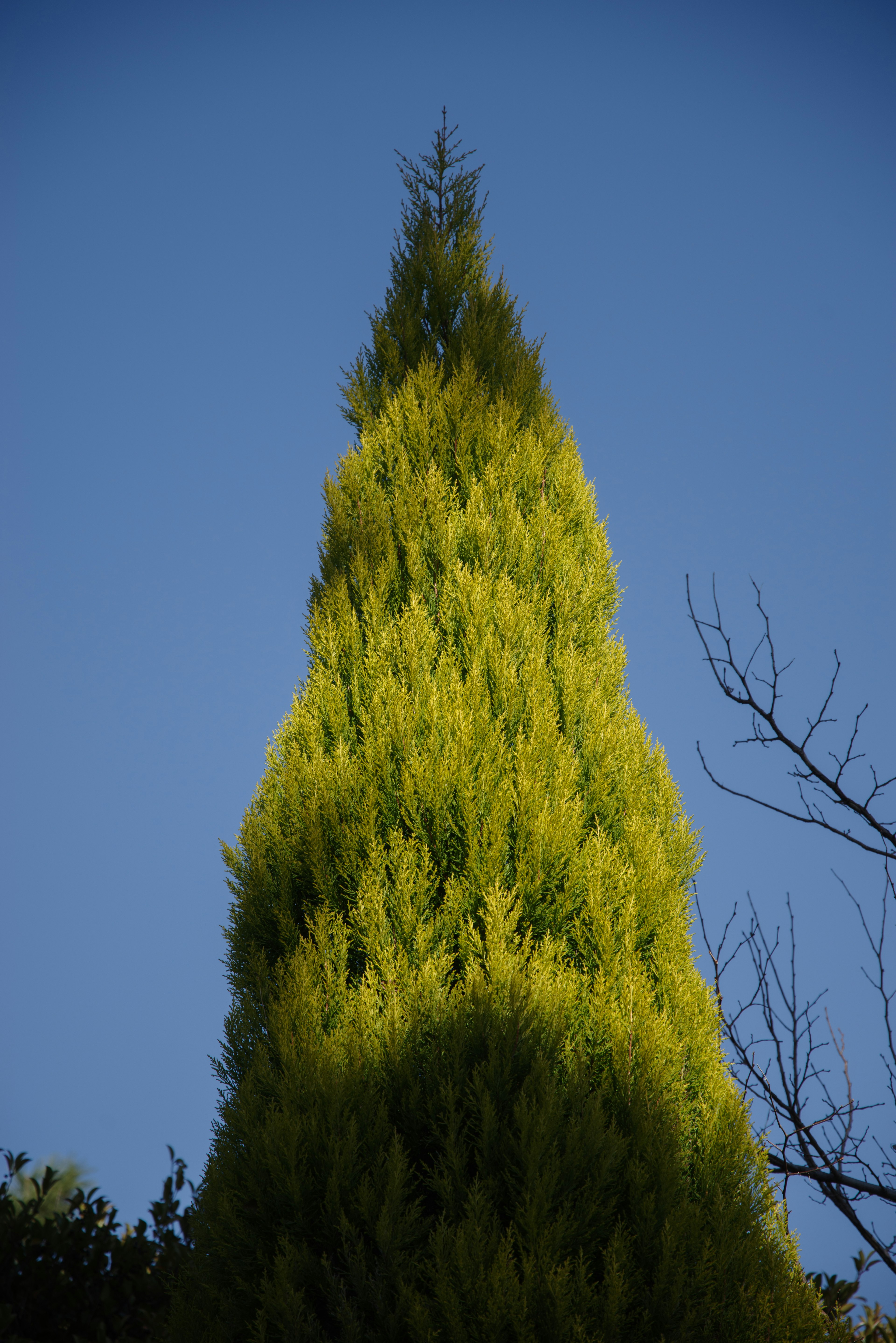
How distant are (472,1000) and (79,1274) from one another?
292 centimetres

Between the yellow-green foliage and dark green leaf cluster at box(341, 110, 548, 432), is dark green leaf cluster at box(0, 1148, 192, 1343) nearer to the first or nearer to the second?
the yellow-green foliage

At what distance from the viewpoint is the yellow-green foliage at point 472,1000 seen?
9.16 feet

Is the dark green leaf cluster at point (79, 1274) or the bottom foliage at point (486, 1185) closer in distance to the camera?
the bottom foliage at point (486, 1185)

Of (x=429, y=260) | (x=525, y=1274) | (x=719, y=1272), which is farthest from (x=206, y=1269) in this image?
(x=429, y=260)

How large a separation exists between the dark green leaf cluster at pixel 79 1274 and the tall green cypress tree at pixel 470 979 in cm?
151

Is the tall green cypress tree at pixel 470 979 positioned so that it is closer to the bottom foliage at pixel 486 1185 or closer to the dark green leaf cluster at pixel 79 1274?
the bottom foliage at pixel 486 1185

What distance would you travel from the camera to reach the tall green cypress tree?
2801 millimetres

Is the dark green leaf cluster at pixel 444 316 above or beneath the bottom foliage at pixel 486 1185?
above

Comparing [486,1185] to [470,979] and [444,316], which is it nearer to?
[470,979]

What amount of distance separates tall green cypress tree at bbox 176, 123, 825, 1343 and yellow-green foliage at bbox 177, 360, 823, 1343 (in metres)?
0.01

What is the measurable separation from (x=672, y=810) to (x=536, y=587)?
1.45 m

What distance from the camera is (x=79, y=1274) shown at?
4.19m

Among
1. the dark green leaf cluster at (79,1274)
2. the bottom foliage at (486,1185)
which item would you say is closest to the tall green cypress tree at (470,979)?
the bottom foliage at (486,1185)

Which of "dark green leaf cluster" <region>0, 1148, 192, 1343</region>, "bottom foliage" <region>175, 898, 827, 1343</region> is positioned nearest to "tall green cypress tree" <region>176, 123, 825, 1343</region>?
"bottom foliage" <region>175, 898, 827, 1343</region>
